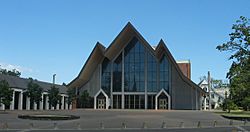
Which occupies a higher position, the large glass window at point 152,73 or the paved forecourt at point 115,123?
the large glass window at point 152,73

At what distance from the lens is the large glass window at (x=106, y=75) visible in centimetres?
6181

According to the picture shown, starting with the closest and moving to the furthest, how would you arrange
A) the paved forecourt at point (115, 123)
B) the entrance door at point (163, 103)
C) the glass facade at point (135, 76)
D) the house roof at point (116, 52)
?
1. the paved forecourt at point (115, 123)
2. the house roof at point (116, 52)
3. the entrance door at point (163, 103)
4. the glass facade at point (135, 76)

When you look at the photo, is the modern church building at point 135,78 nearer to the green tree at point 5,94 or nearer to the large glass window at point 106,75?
the large glass window at point 106,75

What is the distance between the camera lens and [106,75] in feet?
204

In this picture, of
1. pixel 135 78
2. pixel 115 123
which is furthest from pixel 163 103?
pixel 115 123

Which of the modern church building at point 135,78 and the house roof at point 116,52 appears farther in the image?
the modern church building at point 135,78

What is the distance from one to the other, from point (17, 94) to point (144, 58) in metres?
21.9

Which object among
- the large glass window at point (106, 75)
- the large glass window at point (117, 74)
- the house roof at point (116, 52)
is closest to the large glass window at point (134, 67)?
the large glass window at point (117, 74)

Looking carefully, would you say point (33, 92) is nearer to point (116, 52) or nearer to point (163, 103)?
point (116, 52)

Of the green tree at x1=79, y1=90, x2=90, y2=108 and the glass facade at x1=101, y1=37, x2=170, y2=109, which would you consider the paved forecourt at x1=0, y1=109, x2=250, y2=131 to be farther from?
the green tree at x1=79, y1=90, x2=90, y2=108

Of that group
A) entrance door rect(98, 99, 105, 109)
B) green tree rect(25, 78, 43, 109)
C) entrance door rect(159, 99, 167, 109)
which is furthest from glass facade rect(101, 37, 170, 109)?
green tree rect(25, 78, 43, 109)

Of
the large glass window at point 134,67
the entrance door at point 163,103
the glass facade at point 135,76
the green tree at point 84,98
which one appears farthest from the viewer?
the large glass window at point 134,67

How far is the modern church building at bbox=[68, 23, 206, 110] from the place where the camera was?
59000 mm

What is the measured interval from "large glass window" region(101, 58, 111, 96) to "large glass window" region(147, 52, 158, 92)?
7195 millimetres
